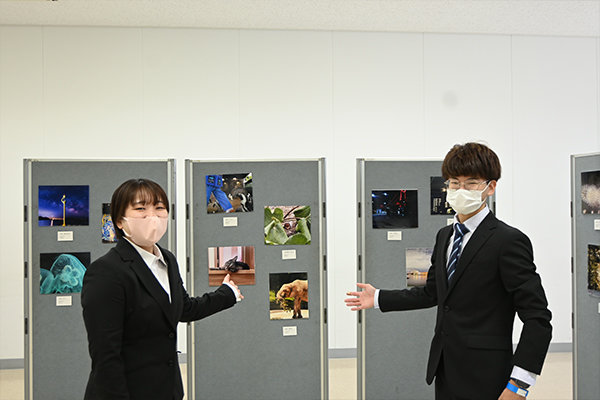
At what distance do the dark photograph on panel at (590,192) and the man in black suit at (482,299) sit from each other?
217 cm

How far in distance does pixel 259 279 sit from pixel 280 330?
1.33 feet

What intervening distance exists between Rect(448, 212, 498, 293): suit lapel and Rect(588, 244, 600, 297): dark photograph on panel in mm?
2269

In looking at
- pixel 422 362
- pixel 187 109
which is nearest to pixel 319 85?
pixel 187 109

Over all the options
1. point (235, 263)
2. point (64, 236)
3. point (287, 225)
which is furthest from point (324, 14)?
point (64, 236)

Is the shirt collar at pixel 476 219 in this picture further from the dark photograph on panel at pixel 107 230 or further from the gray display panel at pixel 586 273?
the dark photograph on panel at pixel 107 230

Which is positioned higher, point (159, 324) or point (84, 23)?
point (84, 23)

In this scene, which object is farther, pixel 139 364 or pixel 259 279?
pixel 259 279

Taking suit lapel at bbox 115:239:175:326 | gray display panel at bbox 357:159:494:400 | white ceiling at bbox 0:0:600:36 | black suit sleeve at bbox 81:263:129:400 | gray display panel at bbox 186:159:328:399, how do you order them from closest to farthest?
black suit sleeve at bbox 81:263:129:400 < suit lapel at bbox 115:239:175:326 < gray display panel at bbox 186:159:328:399 < gray display panel at bbox 357:159:494:400 < white ceiling at bbox 0:0:600:36

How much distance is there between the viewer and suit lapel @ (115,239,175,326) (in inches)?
75.2


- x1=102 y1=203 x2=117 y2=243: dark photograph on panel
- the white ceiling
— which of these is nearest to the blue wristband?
x1=102 y1=203 x2=117 y2=243: dark photograph on panel

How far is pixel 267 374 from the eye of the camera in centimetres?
370

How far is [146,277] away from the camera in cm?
192

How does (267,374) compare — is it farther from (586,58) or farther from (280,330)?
(586,58)

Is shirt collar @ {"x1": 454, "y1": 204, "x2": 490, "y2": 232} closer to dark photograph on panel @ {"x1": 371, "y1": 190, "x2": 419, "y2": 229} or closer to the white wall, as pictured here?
dark photograph on panel @ {"x1": 371, "y1": 190, "x2": 419, "y2": 229}
